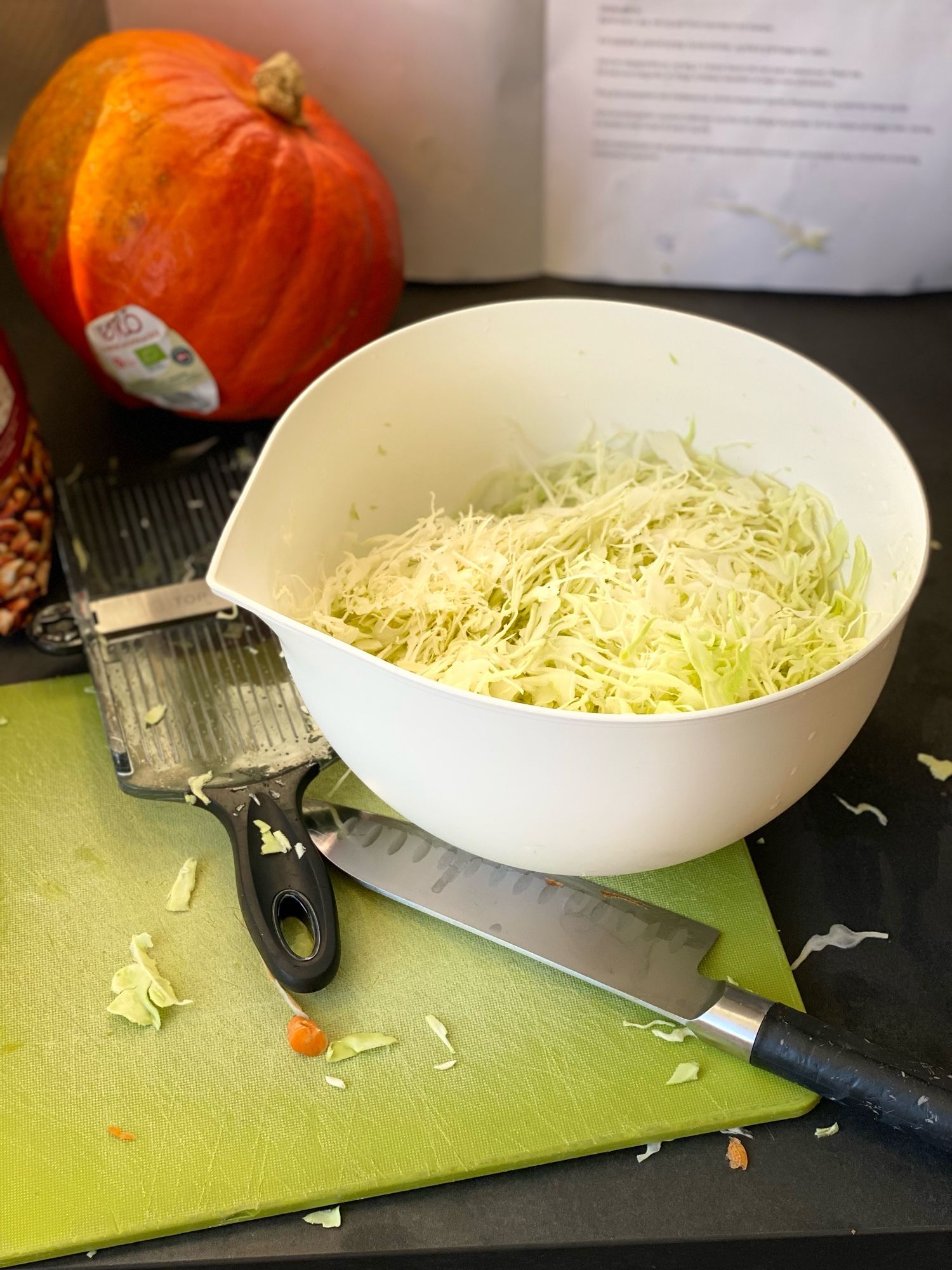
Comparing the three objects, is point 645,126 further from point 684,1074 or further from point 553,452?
point 684,1074

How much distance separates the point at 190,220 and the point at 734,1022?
80cm

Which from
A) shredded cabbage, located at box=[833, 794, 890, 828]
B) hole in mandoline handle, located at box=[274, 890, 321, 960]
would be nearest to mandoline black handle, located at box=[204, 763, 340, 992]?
hole in mandoline handle, located at box=[274, 890, 321, 960]

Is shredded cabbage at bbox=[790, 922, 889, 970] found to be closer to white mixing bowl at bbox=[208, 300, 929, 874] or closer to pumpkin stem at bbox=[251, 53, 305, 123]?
white mixing bowl at bbox=[208, 300, 929, 874]

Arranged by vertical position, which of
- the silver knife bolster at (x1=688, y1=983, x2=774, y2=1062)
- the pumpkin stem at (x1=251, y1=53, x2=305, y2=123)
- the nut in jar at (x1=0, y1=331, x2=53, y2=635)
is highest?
the pumpkin stem at (x1=251, y1=53, x2=305, y2=123)

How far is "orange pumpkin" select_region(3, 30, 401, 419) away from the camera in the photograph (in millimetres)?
1006

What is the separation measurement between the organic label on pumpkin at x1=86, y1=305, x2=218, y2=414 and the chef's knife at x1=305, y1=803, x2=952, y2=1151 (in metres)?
0.49

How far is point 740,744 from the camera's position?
2.09ft

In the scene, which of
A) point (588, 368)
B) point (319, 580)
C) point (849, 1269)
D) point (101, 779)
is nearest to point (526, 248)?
point (588, 368)

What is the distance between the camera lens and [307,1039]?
71 centimetres

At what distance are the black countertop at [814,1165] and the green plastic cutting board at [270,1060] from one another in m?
0.02

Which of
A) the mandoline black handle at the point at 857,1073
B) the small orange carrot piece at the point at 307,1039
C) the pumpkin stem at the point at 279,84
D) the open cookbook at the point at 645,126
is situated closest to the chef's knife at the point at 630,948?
the mandoline black handle at the point at 857,1073

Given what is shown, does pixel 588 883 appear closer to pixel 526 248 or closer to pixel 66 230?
pixel 66 230

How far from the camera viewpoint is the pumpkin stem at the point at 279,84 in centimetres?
106

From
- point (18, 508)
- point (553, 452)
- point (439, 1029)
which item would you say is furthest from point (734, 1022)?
point (18, 508)
